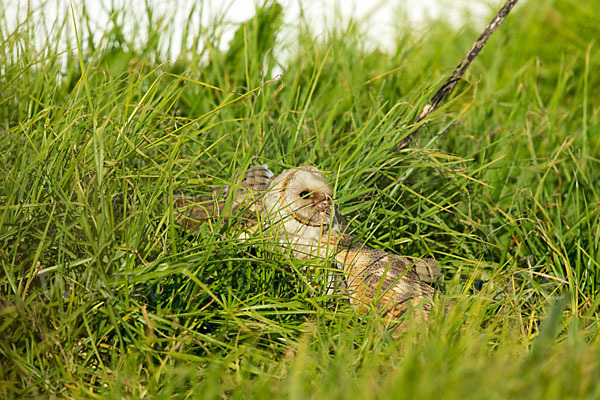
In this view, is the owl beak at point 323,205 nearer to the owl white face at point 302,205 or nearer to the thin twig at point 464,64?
the owl white face at point 302,205

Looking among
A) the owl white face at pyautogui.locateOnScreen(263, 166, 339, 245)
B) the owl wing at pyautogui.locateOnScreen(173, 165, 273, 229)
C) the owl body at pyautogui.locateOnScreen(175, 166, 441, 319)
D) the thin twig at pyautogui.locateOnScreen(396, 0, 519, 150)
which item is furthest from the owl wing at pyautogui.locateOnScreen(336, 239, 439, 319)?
the thin twig at pyautogui.locateOnScreen(396, 0, 519, 150)

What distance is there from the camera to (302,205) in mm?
2346

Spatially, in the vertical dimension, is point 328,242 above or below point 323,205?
below

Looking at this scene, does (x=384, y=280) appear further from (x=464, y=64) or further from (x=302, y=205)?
(x=464, y=64)

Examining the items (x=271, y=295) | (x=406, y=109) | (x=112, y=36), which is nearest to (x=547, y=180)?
(x=406, y=109)

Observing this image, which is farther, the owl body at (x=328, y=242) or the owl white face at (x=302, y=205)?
the owl white face at (x=302, y=205)

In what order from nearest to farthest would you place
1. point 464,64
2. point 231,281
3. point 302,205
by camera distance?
point 231,281 < point 302,205 < point 464,64

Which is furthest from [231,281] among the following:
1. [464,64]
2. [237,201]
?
[464,64]

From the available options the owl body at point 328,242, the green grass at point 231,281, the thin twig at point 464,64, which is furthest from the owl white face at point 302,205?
the thin twig at point 464,64

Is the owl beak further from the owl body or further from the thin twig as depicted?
the thin twig

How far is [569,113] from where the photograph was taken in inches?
144

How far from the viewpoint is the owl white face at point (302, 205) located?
2326 millimetres

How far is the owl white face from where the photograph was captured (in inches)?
91.6

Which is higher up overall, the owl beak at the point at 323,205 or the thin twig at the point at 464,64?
the thin twig at the point at 464,64
